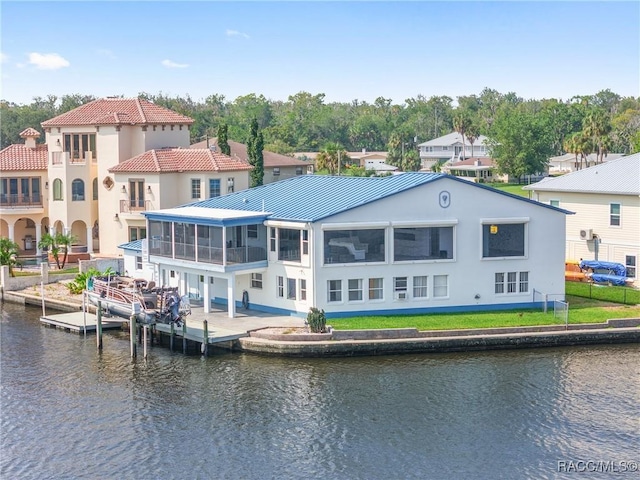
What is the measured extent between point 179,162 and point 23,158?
13542 mm

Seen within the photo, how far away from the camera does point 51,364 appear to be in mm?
46531

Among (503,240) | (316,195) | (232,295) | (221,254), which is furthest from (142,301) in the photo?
(503,240)

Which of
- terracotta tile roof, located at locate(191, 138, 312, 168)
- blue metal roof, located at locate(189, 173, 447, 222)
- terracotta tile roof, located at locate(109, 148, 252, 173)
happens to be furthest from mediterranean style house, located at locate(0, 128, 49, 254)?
blue metal roof, located at locate(189, 173, 447, 222)

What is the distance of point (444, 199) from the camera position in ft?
172

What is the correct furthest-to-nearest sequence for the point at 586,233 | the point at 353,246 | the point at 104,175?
the point at 104,175 → the point at 586,233 → the point at 353,246

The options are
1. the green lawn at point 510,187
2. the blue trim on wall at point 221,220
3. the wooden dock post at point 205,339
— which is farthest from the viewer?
the green lawn at point 510,187

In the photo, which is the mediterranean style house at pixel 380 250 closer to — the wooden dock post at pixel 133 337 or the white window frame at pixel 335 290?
the white window frame at pixel 335 290

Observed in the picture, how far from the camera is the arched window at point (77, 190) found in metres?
73.6

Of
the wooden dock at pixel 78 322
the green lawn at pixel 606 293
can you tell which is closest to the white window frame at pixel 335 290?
the wooden dock at pixel 78 322

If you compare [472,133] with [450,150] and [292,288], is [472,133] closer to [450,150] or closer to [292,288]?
[450,150]

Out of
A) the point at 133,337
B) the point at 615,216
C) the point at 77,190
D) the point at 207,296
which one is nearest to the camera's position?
the point at 133,337

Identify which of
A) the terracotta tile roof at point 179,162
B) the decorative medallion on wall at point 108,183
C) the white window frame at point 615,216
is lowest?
the white window frame at point 615,216

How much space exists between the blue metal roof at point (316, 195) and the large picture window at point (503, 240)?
12.7ft

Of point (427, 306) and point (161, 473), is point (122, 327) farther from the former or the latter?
point (161, 473)
